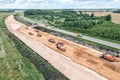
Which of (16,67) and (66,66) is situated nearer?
(66,66)

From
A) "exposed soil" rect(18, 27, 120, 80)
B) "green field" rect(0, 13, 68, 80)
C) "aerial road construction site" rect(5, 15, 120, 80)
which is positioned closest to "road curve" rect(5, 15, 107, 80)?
"aerial road construction site" rect(5, 15, 120, 80)

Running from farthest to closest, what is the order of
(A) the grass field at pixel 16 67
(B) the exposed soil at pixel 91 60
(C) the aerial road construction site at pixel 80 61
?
(A) the grass field at pixel 16 67 → (B) the exposed soil at pixel 91 60 → (C) the aerial road construction site at pixel 80 61

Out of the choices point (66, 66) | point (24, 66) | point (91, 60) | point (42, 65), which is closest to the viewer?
point (66, 66)

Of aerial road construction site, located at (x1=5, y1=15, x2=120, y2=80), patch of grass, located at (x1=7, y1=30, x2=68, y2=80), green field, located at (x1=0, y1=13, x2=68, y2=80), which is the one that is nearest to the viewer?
aerial road construction site, located at (x1=5, y1=15, x2=120, y2=80)

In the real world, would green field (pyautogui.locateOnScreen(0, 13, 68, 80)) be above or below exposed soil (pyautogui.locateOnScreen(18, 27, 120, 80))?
below

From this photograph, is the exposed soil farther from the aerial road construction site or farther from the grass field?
the grass field

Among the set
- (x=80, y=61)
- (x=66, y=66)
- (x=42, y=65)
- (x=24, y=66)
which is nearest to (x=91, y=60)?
(x=80, y=61)

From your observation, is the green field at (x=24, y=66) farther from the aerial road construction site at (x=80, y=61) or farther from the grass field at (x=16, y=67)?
the aerial road construction site at (x=80, y=61)

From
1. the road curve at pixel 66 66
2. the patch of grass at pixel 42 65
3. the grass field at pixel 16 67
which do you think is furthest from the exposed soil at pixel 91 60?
the grass field at pixel 16 67

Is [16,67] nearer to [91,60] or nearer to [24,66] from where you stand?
[24,66]

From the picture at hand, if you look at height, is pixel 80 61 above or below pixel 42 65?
above

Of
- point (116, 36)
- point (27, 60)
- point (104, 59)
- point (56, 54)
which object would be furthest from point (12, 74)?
point (116, 36)

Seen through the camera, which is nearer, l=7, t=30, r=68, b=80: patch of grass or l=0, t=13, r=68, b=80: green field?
l=0, t=13, r=68, b=80: green field
